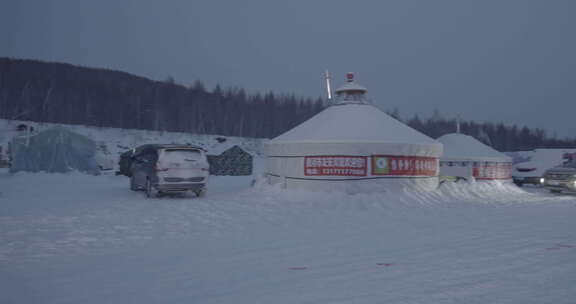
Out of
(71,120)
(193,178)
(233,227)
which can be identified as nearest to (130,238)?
(233,227)

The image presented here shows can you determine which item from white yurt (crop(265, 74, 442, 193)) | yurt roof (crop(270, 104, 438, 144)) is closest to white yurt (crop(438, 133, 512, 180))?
white yurt (crop(265, 74, 442, 193))

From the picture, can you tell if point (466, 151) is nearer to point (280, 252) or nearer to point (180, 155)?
point (180, 155)

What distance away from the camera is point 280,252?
513cm

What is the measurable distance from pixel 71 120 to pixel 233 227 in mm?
52278

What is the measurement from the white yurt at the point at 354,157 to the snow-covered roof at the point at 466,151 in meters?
5.76

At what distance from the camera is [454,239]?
596cm

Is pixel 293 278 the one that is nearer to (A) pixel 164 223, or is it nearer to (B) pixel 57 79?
(A) pixel 164 223

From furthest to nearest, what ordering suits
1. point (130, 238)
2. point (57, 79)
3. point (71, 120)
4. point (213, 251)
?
point (57, 79) < point (71, 120) < point (130, 238) < point (213, 251)

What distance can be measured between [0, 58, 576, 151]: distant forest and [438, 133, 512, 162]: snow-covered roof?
113ft

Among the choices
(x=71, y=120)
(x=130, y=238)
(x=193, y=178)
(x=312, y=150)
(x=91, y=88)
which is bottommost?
(x=130, y=238)

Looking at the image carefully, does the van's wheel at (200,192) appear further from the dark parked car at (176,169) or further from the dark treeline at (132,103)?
the dark treeline at (132,103)

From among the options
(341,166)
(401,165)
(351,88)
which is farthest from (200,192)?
(351,88)

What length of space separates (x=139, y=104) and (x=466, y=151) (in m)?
51.5

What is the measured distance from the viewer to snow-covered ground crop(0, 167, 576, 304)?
3.50 meters
